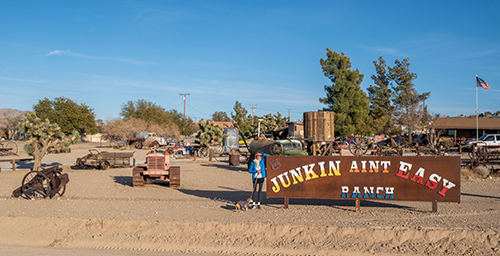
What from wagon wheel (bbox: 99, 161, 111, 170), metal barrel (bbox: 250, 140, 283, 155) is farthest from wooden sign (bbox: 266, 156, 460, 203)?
wagon wheel (bbox: 99, 161, 111, 170)

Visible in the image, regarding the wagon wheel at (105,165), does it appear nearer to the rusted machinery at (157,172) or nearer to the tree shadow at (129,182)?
the tree shadow at (129,182)

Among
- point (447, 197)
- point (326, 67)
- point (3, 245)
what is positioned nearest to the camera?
point (3, 245)

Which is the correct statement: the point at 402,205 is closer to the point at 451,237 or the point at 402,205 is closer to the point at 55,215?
the point at 451,237

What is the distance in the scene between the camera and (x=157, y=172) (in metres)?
15.9

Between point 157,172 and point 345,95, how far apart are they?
1053 inches

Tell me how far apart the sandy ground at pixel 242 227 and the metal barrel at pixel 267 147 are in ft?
26.6

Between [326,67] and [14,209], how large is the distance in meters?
32.3

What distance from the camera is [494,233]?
7230mm

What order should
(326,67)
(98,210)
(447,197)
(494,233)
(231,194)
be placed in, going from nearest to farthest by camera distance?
(494,233) → (447,197) → (98,210) → (231,194) → (326,67)

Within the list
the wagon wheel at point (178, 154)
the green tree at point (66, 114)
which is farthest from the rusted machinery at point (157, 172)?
the green tree at point (66, 114)

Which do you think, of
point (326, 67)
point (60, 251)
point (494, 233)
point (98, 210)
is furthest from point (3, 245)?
point (326, 67)

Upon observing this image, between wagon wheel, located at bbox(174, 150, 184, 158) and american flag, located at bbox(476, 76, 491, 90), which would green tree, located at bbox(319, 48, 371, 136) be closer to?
american flag, located at bbox(476, 76, 491, 90)

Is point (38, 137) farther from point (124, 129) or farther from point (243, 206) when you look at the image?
point (124, 129)

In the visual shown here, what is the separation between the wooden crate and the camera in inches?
826
